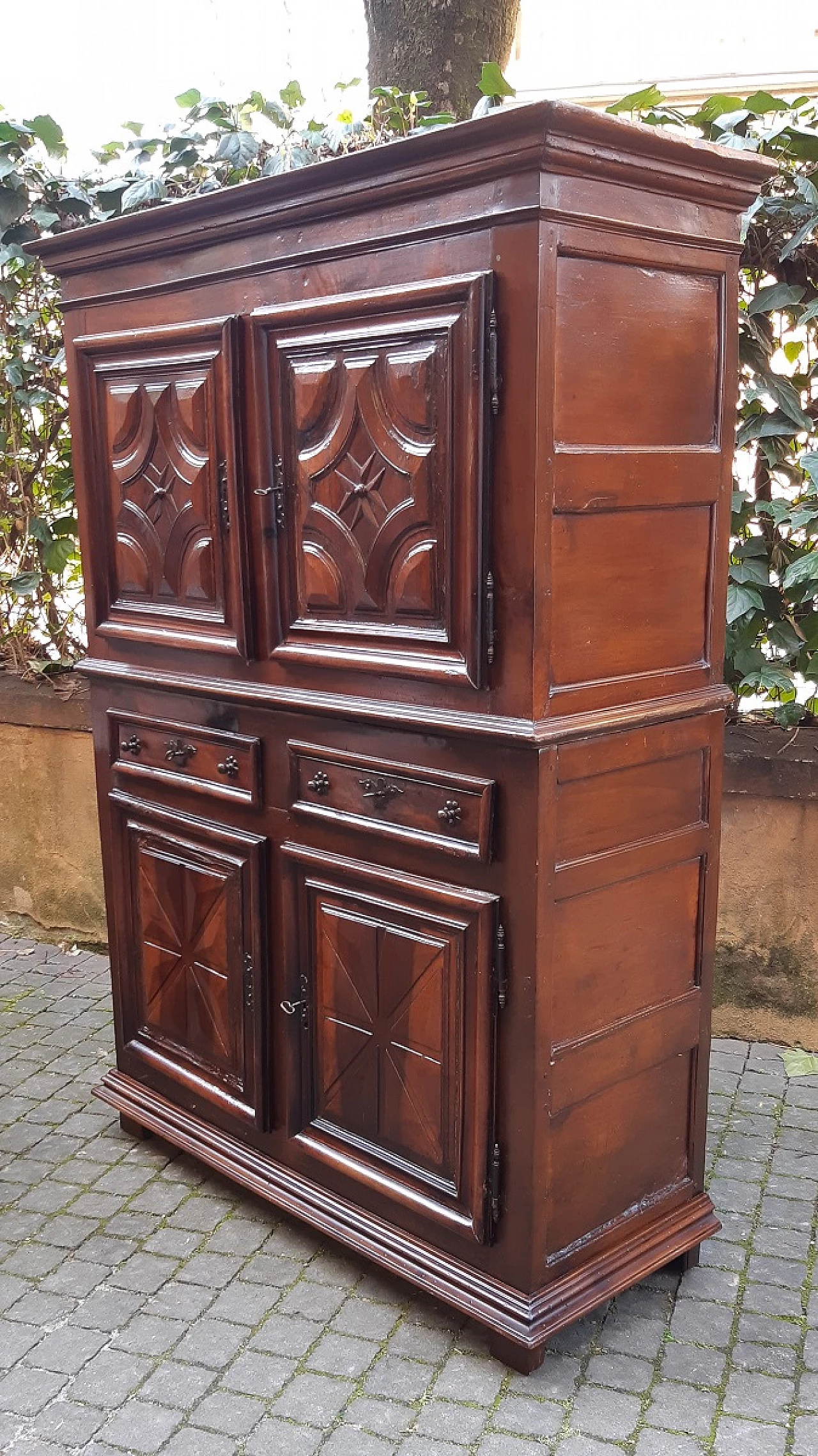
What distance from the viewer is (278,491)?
103 inches

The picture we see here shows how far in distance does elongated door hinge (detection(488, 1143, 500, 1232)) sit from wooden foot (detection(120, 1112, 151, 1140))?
1.35 meters

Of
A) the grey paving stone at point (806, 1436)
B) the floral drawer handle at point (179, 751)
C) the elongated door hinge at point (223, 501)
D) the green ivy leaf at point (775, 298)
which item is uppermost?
the green ivy leaf at point (775, 298)

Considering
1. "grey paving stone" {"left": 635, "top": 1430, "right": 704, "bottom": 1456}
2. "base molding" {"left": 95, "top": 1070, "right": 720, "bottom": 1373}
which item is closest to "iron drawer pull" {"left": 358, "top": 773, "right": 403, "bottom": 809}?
"base molding" {"left": 95, "top": 1070, "right": 720, "bottom": 1373}

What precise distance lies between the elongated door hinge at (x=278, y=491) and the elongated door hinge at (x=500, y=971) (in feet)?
3.37

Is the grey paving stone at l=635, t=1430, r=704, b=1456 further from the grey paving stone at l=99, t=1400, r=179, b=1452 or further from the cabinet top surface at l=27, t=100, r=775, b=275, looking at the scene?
the cabinet top surface at l=27, t=100, r=775, b=275

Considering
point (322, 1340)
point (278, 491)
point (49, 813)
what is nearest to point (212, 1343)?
point (322, 1340)

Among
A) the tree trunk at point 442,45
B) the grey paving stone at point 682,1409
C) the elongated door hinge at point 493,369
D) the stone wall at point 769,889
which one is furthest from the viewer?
the tree trunk at point 442,45

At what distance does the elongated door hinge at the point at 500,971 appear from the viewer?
2.31 metres

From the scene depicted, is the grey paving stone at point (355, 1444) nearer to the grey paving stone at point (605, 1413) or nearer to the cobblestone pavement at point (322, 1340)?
the cobblestone pavement at point (322, 1340)

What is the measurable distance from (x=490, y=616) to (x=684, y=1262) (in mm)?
1646

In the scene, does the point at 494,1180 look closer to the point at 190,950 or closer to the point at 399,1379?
the point at 399,1379

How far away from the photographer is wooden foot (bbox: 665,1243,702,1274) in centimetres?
276

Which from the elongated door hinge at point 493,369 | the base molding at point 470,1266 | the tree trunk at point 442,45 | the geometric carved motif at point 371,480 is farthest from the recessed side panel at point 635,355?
the tree trunk at point 442,45

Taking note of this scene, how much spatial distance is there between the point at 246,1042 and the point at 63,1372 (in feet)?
2.67
